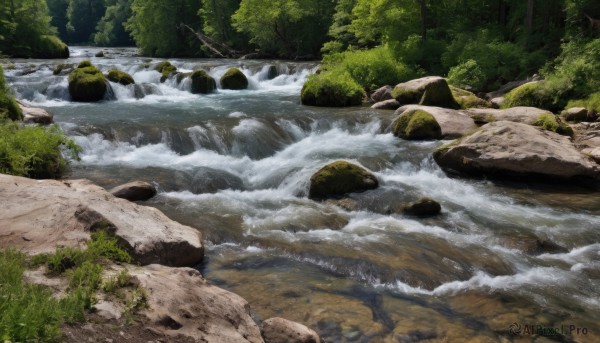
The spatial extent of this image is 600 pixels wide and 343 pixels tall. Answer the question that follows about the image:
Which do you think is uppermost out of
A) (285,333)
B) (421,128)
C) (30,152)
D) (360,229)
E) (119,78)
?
(119,78)

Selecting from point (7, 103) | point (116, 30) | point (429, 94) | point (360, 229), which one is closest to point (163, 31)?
point (116, 30)

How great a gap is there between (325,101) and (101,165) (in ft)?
33.4

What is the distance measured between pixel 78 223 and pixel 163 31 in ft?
164

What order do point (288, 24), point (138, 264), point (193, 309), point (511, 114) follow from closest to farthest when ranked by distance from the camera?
point (193, 309) < point (138, 264) < point (511, 114) < point (288, 24)

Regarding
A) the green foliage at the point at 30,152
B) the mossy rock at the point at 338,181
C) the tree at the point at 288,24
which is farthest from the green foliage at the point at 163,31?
the mossy rock at the point at 338,181

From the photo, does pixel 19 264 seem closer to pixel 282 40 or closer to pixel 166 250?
pixel 166 250

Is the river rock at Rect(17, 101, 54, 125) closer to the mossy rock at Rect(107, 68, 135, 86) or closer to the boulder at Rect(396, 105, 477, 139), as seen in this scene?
the mossy rock at Rect(107, 68, 135, 86)

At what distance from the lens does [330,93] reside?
18875 mm

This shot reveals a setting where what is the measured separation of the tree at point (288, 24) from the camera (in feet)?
129

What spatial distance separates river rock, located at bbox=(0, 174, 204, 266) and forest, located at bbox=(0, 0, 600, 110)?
1436cm

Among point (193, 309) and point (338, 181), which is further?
point (338, 181)

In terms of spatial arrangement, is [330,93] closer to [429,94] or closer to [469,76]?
[429,94]

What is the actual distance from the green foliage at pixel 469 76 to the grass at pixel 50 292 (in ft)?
62.6

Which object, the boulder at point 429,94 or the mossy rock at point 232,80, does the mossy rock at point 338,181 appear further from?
the mossy rock at point 232,80
